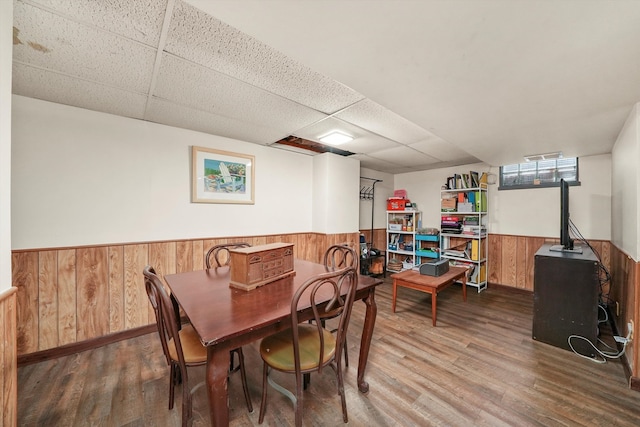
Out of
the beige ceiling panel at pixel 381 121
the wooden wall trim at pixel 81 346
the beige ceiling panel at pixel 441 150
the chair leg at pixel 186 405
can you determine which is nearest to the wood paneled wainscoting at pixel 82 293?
the wooden wall trim at pixel 81 346

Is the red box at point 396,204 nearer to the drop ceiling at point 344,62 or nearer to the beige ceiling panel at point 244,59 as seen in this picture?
the drop ceiling at point 344,62

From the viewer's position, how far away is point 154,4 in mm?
1147

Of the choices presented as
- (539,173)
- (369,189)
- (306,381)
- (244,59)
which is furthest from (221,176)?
(539,173)

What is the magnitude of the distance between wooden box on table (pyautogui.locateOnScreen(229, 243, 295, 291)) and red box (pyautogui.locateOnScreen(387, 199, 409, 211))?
363 cm

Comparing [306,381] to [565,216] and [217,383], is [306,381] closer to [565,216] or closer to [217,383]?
[217,383]

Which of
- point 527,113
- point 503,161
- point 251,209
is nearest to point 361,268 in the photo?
point 251,209

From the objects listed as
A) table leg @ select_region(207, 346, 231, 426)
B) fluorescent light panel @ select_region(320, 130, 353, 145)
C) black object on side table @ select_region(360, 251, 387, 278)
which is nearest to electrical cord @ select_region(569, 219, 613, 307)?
black object on side table @ select_region(360, 251, 387, 278)

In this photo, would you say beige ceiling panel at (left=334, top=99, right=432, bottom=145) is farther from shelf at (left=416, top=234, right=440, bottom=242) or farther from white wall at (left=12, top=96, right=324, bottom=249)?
shelf at (left=416, top=234, right=440, bottom=242)

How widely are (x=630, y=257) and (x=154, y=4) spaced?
3.65 meters

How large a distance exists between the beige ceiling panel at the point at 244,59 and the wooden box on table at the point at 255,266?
4.00 ft

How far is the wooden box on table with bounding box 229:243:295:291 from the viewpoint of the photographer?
1594 mm

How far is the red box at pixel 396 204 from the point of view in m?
4.89

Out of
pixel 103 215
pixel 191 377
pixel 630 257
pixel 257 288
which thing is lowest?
pixel 191 377

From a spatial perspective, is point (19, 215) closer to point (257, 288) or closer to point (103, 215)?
point (103, 215)
